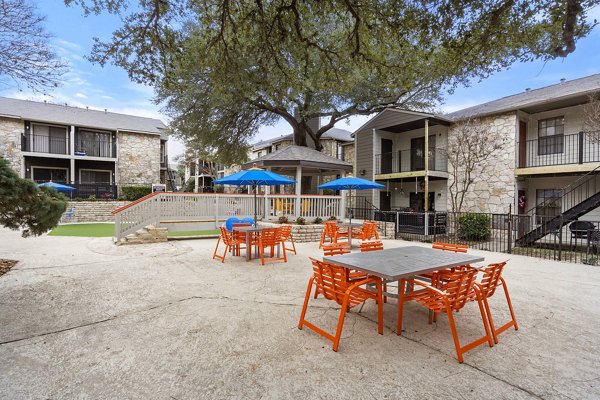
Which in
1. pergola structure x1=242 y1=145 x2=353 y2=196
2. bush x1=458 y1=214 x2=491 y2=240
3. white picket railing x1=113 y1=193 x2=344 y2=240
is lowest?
bush x1=458 y1=214 x2=491 y2=240

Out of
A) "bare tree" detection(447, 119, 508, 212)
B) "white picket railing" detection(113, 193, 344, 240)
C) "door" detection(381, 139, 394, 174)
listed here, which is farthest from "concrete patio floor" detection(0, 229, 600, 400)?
"door" detection(381, 139, 394, 174)

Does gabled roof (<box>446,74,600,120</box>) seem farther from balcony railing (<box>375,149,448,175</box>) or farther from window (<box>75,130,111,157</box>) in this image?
window (<box>75,130,111,157</box>)

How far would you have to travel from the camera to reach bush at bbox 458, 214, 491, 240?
40.1 ft

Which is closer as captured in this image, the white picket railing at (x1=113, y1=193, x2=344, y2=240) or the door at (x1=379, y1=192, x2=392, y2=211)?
the white picket railing at (x1=113, y1=193, x2=344, y2=240)

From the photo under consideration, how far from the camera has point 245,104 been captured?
18141 millimetres

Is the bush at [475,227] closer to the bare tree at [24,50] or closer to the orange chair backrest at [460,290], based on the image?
the orange chair backrest at [460,290]

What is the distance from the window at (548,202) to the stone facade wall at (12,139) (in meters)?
32.2

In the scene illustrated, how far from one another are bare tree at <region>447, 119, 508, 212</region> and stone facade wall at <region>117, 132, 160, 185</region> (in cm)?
2319

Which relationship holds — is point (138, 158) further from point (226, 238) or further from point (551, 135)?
point (551, 135)

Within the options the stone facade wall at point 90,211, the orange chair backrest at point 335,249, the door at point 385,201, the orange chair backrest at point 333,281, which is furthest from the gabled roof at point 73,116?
the orange chair backrest at point 333,281

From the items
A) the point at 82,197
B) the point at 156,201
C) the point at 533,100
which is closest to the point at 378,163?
the point at 533,100

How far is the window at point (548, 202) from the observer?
13358 mm

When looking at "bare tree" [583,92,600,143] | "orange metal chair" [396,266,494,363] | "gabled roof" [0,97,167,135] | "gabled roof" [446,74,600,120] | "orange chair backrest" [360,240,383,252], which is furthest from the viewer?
"gabled roof" [0,97,167,135]

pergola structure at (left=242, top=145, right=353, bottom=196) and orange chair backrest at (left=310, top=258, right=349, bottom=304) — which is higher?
pergola structure at (left=242, top=145, right=353, bottom=196)
